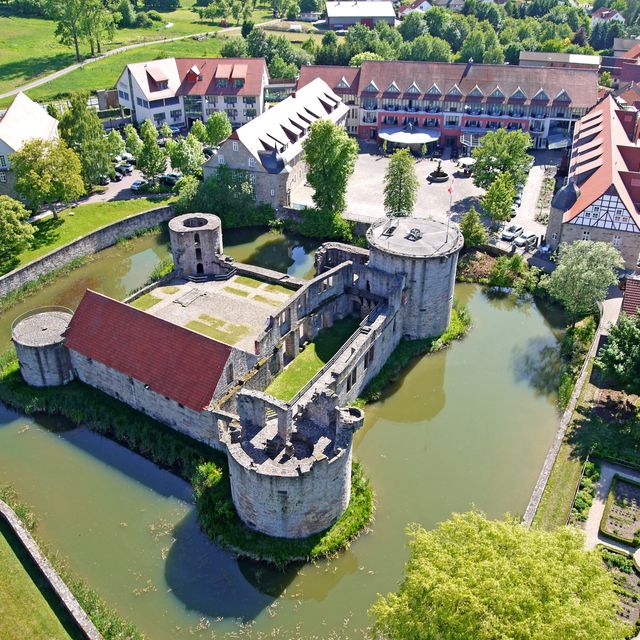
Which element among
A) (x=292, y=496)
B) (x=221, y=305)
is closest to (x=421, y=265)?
(x=221, y=305)

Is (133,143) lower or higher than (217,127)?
lower

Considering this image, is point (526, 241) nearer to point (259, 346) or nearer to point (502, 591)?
point (259, 346)

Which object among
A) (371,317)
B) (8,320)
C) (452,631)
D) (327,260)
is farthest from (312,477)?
(8,320)

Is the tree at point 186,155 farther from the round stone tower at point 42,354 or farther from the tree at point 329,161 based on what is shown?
the round stone tower at point 42,354

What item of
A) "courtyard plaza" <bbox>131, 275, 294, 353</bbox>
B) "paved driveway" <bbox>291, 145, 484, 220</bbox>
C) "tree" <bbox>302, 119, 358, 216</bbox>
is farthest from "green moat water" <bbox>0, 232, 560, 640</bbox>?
"paved driveway" <bbox>291, 145, 484, 220</bbox>

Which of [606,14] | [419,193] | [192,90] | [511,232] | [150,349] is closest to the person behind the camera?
[150,349]
